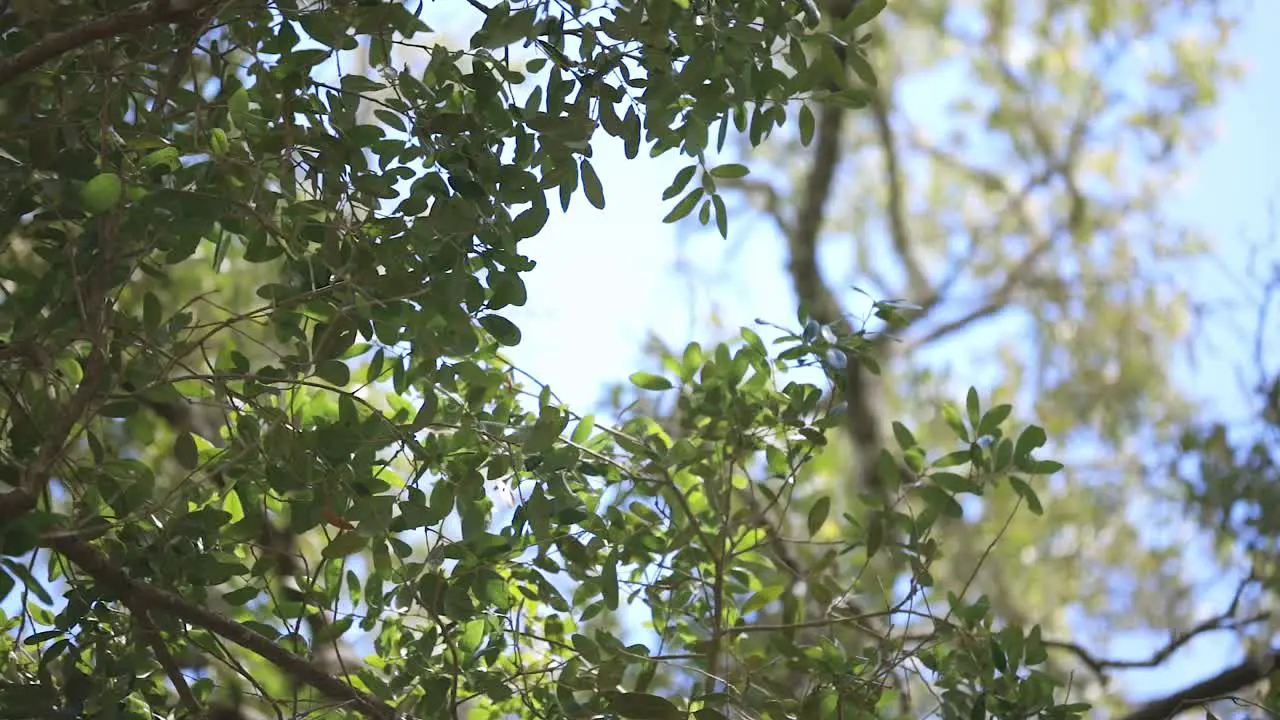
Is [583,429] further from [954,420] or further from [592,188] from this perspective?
[954,420]

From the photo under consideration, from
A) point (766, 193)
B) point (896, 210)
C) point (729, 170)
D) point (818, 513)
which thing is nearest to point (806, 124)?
point (729, 170)

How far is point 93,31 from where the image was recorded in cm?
121

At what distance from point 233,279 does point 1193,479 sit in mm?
2355

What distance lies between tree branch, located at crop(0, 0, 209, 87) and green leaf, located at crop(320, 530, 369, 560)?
1.85 feet

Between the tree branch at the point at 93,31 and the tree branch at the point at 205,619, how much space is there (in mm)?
458

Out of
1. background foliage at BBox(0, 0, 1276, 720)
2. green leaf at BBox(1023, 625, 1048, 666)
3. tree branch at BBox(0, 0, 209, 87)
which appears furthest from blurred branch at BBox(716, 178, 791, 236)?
tree branch at BBox(0, 0, 209, 87)

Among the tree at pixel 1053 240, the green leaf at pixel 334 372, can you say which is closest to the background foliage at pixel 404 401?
the green leaf at pixel 334 372

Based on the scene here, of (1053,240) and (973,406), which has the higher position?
(1053,240)

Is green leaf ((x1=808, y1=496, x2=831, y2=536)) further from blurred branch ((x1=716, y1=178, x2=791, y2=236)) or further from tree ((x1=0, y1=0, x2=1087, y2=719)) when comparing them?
blurred branch ((x1=716, y1=178, x2=791, y2=236))

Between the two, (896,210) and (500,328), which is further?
(896,210)

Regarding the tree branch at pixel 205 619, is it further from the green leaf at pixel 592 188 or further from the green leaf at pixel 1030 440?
the green leaf at pixel 1030 440

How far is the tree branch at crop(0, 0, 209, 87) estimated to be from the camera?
1192 mm

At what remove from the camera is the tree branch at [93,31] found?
119 centimetres

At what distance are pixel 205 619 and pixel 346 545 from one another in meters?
0.16
